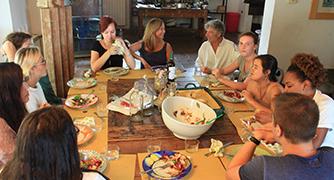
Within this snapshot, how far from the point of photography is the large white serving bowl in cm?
176

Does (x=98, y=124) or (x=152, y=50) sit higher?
(x=152, y=50)

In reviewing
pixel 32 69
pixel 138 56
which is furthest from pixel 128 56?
pixel 32 69

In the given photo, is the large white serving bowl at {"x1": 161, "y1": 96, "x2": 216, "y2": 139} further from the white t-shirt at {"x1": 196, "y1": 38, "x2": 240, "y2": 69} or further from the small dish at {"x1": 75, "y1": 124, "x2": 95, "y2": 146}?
the white t-shirt at {"x1": 196, "y1": 38, "x2": 240, "y2": 69}

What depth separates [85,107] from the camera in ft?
7.16

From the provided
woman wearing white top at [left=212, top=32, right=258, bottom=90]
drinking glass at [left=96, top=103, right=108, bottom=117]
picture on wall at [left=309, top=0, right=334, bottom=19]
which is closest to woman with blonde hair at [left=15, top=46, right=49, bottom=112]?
drinking glass at [left=96, top=103, right=108, bottom=117]

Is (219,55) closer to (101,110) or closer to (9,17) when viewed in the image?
(101,110)

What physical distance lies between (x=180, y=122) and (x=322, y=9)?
144 inches

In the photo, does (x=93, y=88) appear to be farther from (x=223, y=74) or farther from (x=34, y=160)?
(x=34, y=160)

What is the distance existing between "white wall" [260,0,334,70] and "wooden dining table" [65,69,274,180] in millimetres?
2489

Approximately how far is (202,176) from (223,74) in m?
1.74

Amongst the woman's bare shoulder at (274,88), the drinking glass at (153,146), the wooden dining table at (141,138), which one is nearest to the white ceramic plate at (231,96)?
the wooden dining table at (141,138)

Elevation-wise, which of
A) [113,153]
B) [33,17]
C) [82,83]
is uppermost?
[33,17]

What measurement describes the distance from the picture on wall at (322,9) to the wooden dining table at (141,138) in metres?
2.79

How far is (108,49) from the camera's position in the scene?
3.08m
